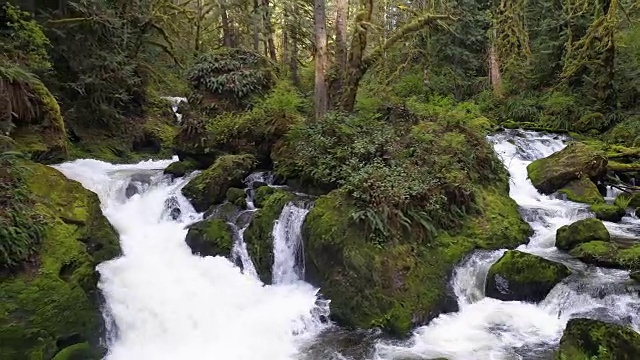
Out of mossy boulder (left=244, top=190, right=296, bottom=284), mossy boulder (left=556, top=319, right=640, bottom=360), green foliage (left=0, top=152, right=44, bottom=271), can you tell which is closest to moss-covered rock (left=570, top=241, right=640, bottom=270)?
mossy boulder (left=556, top=319, right=640, bottom=360)

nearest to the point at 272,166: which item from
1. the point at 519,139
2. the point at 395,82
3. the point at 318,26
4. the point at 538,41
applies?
the point at 318,26

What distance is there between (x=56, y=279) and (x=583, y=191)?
11598 millimetres

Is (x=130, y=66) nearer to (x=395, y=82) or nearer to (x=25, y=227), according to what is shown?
(x=25, y=227)

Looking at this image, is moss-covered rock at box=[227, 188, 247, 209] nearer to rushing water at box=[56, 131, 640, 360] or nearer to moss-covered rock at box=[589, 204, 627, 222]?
rushing water at box=[56, 131, 640, 360]

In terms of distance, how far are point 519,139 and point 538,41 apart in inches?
298

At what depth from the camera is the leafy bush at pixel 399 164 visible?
886 cm

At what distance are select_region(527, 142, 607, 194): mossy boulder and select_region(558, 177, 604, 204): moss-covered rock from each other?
146mm

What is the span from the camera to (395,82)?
22.0 meters

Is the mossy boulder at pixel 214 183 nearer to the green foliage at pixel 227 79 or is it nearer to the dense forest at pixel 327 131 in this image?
the dense forest at pixel 327 131

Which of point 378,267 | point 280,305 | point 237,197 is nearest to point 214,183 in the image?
point 237,197

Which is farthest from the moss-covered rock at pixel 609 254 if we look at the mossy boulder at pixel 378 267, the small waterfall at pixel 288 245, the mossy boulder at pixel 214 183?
the mossy boulder at pixel 214 183

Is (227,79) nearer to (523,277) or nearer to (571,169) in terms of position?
(571,169)

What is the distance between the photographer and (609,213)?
1058cm

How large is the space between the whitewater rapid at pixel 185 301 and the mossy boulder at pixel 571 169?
23.2 feet
